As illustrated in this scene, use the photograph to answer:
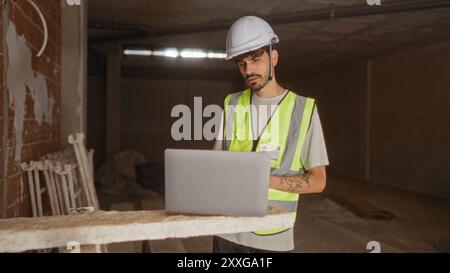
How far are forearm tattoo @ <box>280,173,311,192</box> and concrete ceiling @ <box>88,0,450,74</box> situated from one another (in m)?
2.76

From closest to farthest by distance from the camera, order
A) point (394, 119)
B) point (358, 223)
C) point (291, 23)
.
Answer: point (291, 23), point (358, 223), point (394, 119)

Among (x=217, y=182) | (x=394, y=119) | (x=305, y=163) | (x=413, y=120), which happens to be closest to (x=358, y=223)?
(x=413, y=120)

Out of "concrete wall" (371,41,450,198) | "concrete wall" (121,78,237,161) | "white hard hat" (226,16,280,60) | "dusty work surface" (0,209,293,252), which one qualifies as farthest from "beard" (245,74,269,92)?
"concrete wall" (121,78,237,161)

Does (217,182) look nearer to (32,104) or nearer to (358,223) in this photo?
(32,104)

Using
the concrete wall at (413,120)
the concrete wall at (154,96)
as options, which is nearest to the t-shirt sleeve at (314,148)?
the concrete wall at (413,120)

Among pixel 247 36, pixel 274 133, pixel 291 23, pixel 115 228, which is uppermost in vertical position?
pixel 291 23

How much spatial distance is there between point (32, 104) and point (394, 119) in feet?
21.1

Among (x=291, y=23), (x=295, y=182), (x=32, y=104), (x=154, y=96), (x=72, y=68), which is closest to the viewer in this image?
(x=295, y=182)

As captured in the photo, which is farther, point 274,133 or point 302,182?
point 274,133

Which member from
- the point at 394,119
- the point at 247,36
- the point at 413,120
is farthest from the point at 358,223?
the point at 247,36

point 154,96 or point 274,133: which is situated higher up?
point 154,96

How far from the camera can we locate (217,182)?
0.99m

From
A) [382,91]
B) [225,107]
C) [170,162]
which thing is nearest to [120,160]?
[382,91]

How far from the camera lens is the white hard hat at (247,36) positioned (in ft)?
4.93
